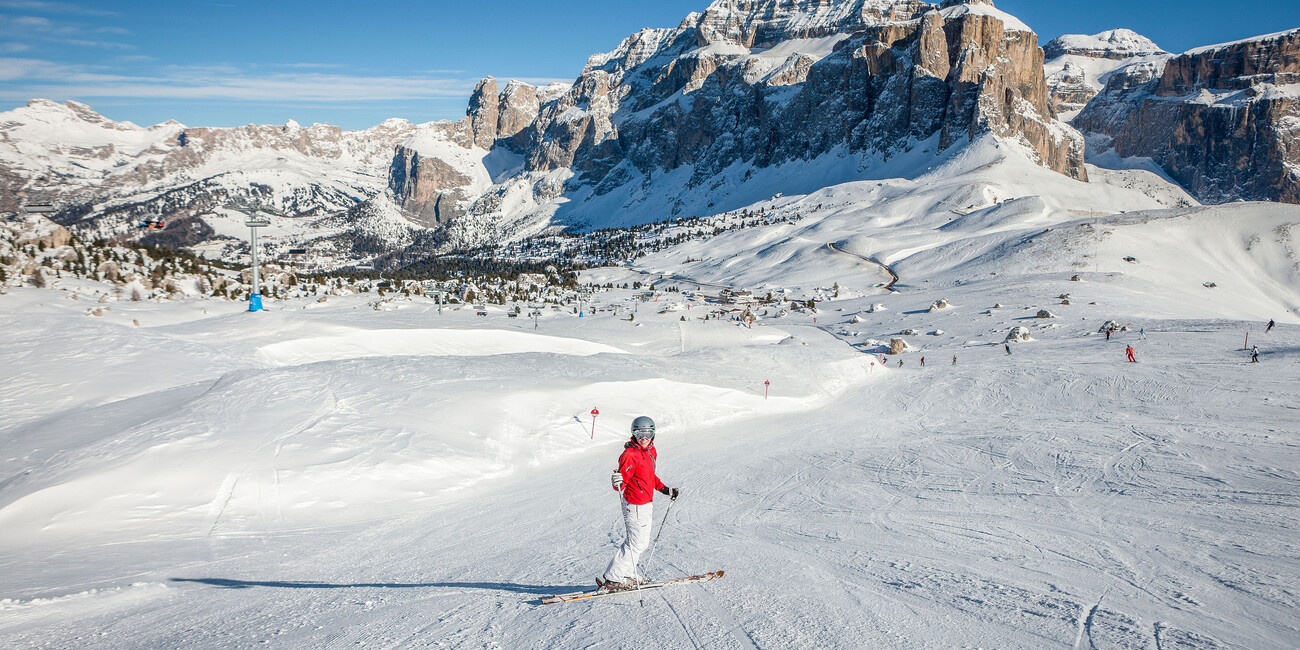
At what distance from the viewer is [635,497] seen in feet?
24.1

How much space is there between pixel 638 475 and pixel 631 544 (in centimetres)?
87

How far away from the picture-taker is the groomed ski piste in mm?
7125

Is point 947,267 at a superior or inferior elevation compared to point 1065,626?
superior

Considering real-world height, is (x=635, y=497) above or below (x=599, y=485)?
above

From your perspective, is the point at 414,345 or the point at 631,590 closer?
the point at 631,590

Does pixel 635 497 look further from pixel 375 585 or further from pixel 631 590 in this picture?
pixel 375 585

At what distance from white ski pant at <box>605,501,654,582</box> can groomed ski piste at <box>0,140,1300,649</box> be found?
29 cm

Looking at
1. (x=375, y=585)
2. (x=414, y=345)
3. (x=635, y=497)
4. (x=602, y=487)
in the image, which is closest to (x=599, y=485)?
(x=602, y=487)

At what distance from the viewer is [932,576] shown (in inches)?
325

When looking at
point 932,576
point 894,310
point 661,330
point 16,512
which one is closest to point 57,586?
point 16,512

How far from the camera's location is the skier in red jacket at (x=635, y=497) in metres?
7.25

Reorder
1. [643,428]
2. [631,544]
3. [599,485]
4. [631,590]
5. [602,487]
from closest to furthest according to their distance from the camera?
[643,428] < [631,544] < [631,590] < [602,487] < [599,485]

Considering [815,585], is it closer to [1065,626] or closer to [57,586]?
[1065,626]

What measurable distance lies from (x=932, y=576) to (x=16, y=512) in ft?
48.6
